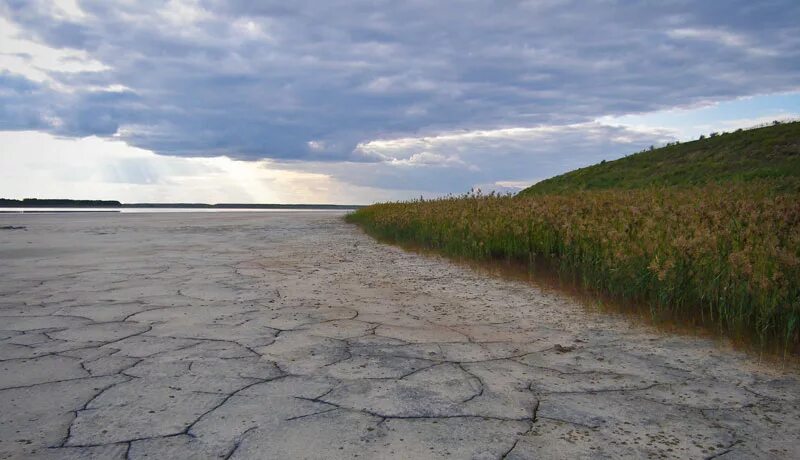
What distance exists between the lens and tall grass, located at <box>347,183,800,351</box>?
12.6ft

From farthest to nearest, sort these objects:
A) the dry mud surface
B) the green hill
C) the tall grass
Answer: the green hill < the tall grass < the dry mud surface

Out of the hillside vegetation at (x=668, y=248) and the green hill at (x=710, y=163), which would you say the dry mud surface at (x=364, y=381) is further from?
the green hill at (x=710, y=163)

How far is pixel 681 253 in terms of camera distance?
14.6 feet

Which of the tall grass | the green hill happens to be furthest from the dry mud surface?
the green hill

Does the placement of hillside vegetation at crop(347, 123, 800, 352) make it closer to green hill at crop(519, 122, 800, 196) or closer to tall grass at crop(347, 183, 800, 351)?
tall grass at crop(347, 183, 800, 351)

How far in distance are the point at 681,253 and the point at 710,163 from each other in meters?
20.5

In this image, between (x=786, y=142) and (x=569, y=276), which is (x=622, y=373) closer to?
(x=569, y=276)

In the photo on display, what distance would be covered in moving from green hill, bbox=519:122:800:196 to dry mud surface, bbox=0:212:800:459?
513 inches

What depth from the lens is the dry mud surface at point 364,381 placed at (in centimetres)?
211

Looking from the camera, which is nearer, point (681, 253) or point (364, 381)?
point (364, 381)

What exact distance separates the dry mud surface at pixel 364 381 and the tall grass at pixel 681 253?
0.53 meters

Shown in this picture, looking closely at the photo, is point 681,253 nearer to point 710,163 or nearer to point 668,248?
point 668,248

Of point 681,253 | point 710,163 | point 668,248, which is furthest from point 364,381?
point 710,163

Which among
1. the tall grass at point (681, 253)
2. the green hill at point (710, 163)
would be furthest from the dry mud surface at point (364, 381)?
the green hill at point (710, 163)
